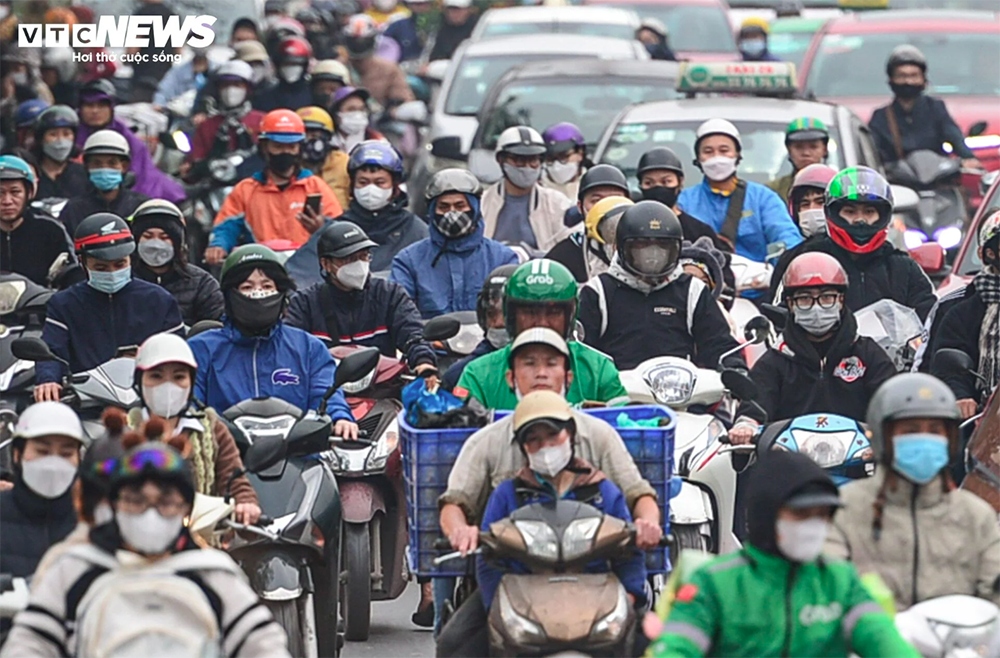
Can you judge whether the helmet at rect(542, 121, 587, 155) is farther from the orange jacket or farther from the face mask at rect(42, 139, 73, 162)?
the face mask at rect(42, 139, 73, 162)

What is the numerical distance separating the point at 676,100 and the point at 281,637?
1076 centimetres

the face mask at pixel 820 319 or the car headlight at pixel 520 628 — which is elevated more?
the face mask at pixel 820 319

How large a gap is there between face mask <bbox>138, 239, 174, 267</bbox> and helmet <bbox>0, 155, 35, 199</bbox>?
177 cm

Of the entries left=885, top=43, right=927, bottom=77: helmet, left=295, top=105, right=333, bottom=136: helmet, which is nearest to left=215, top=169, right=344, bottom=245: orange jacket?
left=295, top=105, right=333, bottom=136: helmet

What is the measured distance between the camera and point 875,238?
1329 cm

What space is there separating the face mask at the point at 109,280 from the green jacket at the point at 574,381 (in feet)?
7.88

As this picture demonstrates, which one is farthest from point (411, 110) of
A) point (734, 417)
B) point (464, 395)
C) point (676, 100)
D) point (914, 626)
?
point (914, 626)

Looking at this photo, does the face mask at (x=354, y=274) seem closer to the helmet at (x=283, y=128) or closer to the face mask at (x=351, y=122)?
the helmet at (x=283, y=128)

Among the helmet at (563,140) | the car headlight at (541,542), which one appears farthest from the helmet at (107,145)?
the car headlight at (541,542)

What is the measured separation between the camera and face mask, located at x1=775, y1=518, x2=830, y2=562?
7512mm

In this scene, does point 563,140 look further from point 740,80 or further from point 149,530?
point 149,530

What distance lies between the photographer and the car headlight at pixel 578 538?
Answer: 336 inches

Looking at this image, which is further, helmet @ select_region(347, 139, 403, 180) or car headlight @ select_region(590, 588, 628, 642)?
helmet @ select_region(347, 139, 403, 180)

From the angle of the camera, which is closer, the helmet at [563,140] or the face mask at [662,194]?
the face mask at [662,194]
